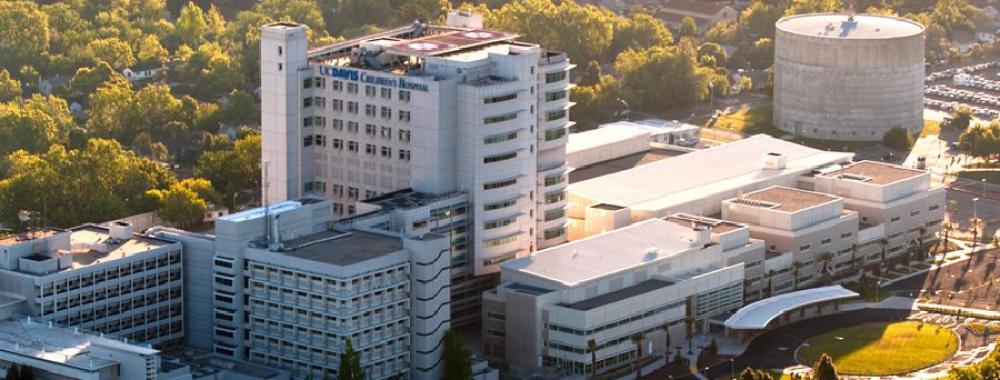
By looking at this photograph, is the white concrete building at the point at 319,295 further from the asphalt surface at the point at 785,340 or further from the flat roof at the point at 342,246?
the asphalt surface at the point at 785,340

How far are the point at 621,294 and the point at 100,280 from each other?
42974mm

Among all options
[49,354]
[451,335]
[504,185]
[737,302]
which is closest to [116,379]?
[49,354]

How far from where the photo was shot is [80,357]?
158250 millimetres

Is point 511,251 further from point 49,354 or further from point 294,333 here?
point 49,354

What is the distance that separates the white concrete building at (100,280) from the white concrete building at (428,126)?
49.8 ft

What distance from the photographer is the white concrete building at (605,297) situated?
181m

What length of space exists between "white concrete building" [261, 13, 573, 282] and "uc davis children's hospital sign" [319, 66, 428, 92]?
0.08m

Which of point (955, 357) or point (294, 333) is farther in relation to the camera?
point (955, 357)

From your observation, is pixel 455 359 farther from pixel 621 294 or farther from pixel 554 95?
pixel 554 95

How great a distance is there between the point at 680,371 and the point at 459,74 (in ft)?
100

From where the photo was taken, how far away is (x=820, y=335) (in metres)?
192

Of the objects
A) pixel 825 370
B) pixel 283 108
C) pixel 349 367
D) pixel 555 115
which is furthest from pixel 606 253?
pixel 349 367

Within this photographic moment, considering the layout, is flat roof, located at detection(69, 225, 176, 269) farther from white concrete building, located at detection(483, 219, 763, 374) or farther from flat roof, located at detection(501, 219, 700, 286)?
flat roof, located at detection(501, 219, 700, 286)

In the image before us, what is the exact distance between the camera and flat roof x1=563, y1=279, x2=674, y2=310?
182m
